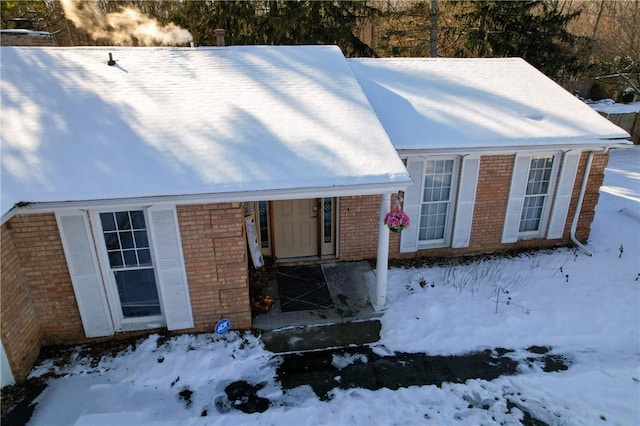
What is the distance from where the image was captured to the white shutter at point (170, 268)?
5.78 m

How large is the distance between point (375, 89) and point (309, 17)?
35.2ft

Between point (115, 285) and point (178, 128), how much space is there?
8.69ft

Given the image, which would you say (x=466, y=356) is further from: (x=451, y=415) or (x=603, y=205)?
(x=603, y=205)

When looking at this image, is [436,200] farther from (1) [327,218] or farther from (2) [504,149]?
(1) [327,218]

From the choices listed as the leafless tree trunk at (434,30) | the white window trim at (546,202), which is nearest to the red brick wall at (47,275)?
the white window trim at (546,202)

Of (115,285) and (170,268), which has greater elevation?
(170,268)

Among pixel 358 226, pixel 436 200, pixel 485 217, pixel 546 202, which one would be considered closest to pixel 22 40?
pixel 358 226

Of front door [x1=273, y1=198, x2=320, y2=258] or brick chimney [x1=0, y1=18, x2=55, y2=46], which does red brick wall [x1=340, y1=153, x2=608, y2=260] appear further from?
brick chimney [x1=0, y1=18, x2=55, y2=46]

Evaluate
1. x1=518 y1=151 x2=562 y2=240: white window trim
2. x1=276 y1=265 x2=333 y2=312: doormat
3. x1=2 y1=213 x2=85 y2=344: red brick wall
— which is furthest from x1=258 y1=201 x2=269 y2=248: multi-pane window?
x1=518 y1=151 x2=562 y2=240: white window trim

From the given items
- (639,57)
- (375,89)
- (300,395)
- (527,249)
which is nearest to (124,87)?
(375,89)

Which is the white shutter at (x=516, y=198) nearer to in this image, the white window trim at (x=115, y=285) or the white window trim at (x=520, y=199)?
the white window trim at (x=520, y=199)

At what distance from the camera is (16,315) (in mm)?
5578

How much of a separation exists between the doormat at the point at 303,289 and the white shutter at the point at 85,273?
2886 millimetres

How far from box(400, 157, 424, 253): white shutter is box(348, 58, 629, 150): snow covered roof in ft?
2.06
